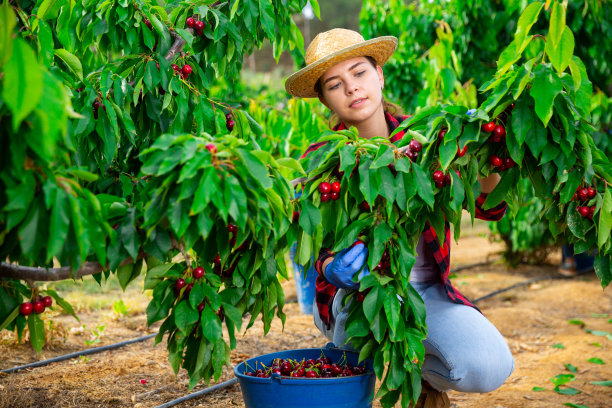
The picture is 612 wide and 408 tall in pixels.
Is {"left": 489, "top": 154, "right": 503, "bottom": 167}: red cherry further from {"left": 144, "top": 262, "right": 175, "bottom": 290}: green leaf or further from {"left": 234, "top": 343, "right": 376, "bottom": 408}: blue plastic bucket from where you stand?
{"left": 144, "top": 262, "right": 175, "bottom": 290}: green leaf

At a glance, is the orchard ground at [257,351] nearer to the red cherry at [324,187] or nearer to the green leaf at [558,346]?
the green leaf at [558,346]

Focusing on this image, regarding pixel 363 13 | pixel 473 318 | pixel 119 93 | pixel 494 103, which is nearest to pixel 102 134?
pixel 119 93

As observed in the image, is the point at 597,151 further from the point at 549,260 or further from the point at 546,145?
the point at 549,260

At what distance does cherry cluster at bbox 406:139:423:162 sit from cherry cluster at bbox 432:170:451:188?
61 mm

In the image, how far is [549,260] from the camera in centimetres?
536

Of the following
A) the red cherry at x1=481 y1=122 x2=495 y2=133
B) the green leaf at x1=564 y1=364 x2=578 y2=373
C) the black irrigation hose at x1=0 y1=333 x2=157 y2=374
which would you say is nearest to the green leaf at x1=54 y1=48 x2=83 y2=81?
the red cherry at x1=481 y1=122 x2=495 y2=133

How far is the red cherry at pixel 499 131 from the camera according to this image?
1.36m

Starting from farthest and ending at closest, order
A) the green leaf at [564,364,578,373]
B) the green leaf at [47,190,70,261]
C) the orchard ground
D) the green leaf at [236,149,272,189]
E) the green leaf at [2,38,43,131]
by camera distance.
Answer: the green leaf at [564,364,578,373], the orchard ground, the green leaf at [236,149,272,189], the green leaf at [47,190,70,261], the green leaf at [2,38,43,131]

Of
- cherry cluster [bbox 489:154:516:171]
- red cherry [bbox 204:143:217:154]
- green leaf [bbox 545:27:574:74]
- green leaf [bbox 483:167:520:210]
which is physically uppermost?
green leaf [bbox 545:27:574:74]

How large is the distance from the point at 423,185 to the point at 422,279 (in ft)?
2.37

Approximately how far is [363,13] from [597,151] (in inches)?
118

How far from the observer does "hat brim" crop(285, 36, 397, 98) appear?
1.84m

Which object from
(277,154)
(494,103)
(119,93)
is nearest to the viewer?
(494,103)

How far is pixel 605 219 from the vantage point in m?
1.39
